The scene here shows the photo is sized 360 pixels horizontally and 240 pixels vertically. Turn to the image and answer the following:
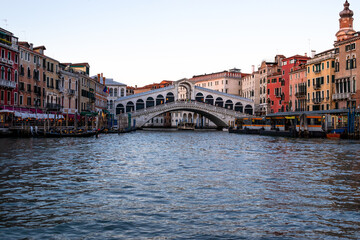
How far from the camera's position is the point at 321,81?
5309 centimetres

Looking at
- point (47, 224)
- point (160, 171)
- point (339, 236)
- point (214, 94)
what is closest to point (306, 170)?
point (160, 171)

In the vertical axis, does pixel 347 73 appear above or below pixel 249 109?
above

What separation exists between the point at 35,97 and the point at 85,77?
1504 centimetres

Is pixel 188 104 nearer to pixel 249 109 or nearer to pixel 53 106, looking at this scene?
pixel 249 109

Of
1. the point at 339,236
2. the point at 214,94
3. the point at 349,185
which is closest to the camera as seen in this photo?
the point at 339,236

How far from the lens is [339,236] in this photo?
A: 23.5 feet

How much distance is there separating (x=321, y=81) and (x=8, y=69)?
36.8 metres

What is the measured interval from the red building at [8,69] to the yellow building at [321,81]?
35531 mm

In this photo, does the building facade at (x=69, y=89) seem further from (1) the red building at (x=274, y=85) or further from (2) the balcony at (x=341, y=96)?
(2) the balcony at (x=341, y=96)

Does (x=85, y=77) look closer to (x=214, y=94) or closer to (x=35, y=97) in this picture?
(x=35, y=97)

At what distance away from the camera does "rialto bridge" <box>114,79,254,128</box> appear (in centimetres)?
6762

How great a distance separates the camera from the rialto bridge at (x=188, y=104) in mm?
67625

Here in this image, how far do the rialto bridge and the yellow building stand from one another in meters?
16.9

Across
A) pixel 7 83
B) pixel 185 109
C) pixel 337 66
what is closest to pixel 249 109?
pixel 185 109
